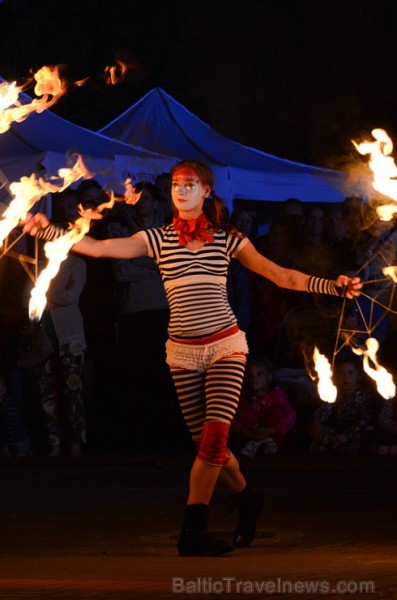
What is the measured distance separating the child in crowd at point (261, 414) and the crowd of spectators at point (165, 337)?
0.04 ft

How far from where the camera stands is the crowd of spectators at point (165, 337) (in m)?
12.7

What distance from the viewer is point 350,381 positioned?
490 inches

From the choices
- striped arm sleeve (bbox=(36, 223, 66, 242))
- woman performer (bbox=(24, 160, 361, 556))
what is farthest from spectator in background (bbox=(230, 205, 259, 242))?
striped arm sleeve (bbox=(36, 223, 66, 242))

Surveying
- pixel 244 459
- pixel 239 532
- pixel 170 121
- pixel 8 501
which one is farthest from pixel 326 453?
pixel 170 121

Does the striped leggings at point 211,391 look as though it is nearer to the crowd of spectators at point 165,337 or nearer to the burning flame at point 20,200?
the burning flame at point 20,200

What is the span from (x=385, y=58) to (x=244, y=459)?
10.3 metres

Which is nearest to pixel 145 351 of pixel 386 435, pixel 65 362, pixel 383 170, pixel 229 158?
pixel 65 362

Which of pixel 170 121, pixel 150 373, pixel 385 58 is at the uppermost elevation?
pixel 385 58

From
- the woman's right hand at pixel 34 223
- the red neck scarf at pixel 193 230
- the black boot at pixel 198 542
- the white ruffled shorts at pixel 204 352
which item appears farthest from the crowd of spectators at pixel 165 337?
the woman's right hand at pixel 34 223

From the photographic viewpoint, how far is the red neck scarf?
8.16 meters

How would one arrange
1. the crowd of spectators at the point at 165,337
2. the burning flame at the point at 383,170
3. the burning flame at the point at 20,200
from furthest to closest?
the crowd of spectators at the point at 165,337 < the burning flame at the point at 383,170 < the burning flame at the point at 20,200

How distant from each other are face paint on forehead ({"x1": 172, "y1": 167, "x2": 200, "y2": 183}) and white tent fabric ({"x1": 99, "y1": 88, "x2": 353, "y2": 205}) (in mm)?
8168

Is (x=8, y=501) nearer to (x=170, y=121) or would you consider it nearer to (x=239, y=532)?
(x=239, y=532)

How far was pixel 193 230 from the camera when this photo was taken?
8.17m
